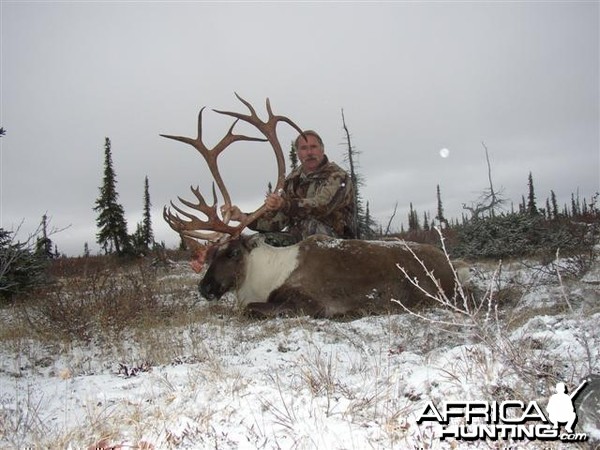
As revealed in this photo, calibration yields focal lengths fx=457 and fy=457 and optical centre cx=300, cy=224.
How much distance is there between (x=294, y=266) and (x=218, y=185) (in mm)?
1508

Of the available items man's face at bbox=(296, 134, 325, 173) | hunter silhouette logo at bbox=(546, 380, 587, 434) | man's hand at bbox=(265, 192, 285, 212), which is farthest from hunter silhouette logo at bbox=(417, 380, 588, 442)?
man's face at bbox=(296, 134, 325, 173)

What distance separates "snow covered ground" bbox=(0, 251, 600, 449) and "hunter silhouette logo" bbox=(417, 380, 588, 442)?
3 cm

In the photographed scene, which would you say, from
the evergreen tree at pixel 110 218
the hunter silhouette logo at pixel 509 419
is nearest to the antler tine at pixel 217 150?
the hunter silhouette logo at pixel 509 419

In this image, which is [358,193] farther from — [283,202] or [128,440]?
[128,440]

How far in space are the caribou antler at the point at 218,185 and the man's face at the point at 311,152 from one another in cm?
73

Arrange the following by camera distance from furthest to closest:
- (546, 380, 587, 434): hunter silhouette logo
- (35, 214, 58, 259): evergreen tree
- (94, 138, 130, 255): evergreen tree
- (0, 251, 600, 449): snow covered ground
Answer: (94, 138, 130, 255): evergreen tree
(35, 214, 58, 259): evergreen tree
(0, 251, 600, 449): snow covered ground
(546, 380, 587, 434): hunter silhouette logo

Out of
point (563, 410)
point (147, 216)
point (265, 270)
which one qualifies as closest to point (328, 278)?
point (265, 270)

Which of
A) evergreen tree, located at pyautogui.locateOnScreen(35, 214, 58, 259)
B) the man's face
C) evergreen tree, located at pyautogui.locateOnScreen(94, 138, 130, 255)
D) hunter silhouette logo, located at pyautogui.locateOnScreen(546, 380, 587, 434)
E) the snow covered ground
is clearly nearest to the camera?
hunter silhouette logo, located at pyautogui.locateOnScreen(546, 380, 587, 434)

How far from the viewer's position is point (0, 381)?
3.27 meters

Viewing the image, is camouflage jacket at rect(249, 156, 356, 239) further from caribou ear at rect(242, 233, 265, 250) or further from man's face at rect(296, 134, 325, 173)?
caribou ear at rect(242, 233, 265, 250)

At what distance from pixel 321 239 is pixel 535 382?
3603mm

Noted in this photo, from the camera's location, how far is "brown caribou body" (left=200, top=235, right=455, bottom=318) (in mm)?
5059

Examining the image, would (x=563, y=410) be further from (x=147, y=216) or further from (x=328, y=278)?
(x=147, y=216)

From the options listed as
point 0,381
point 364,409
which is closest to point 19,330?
point 0,381
